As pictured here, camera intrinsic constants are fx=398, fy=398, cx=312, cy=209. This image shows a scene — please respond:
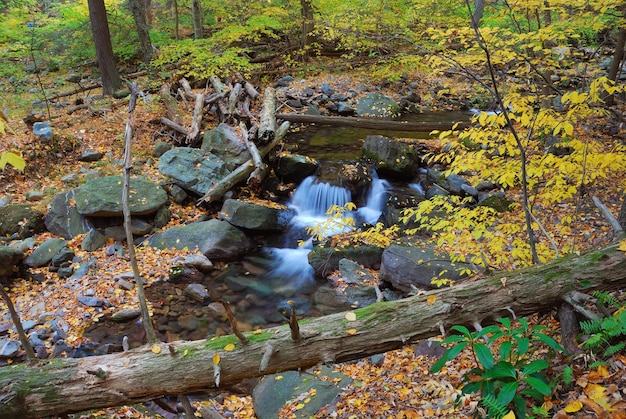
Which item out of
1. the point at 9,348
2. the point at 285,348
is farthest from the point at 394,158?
the point at 9,348

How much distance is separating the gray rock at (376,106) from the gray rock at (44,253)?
35.5ft

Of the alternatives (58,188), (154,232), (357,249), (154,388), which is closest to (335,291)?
(357,249)

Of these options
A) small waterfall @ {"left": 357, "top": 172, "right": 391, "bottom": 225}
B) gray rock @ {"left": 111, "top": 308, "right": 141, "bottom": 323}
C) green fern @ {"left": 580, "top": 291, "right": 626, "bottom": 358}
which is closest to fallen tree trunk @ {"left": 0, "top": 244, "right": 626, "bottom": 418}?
green fern @ {"left": 580, "top": 291, "right": 626, "bottom": 358}

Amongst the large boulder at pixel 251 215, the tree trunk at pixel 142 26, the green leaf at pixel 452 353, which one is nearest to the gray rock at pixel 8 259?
the large boulder at pixel 251 215

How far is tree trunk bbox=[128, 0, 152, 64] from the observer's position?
45.2ft

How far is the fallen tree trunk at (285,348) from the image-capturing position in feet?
10.3

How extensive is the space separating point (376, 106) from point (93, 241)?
11.0 meters

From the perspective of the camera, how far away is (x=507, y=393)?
2.36m

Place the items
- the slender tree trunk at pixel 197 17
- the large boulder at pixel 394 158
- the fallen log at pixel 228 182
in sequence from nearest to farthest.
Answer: the fallen log at pixel 228 182
the large boulder at pixel 394 158
the slender tree trunk at pixel 197 17

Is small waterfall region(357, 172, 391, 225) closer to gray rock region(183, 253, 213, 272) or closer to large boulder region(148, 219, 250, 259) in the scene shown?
large boulder region(148, 219, 250, 259)

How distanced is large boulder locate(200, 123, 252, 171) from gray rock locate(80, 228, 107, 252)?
3266 millimetres

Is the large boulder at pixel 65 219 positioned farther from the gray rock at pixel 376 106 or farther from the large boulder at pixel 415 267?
the gray rock at pixel 376 106

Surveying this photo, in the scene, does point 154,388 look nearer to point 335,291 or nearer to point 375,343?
point 375,343

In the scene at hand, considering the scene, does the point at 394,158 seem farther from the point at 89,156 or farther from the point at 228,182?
the point at 89,156
